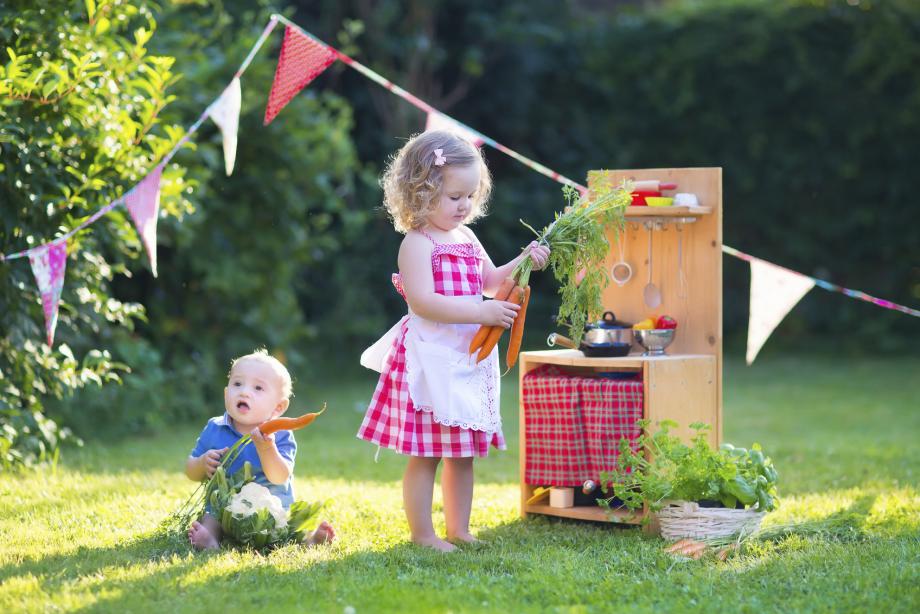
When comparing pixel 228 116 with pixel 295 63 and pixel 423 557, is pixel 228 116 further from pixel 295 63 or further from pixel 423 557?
pixel 423 557

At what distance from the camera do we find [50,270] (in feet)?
13.0

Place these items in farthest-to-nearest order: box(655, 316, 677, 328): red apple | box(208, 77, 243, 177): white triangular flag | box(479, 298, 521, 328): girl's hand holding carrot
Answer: box(208, 77, 243, 177): white triangular flag, box(655, 316, 677, 328): red apple, box(479, 298, 521, 328): girl's hand holding carrot

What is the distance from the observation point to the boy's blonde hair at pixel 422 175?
368 cm

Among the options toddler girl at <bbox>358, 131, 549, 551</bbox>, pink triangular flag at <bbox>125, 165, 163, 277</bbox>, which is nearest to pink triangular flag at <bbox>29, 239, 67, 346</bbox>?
pink triangular flag at <bbox>125, 165, 163, 277</bbox>

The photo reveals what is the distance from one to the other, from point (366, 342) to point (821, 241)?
14.0 feet

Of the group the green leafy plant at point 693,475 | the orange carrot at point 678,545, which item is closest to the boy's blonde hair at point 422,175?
the green leafy plant at point 693,475

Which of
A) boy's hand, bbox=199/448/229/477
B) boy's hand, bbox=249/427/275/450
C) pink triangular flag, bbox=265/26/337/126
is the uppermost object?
pink triangular flag, bbox=265/26/337/126

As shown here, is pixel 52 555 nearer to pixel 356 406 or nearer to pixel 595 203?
pixel 595 203

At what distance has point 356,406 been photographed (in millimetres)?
7816

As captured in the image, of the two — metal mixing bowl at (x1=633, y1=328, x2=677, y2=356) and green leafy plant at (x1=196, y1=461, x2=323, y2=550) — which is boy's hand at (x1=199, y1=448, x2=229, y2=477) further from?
metal mixing bowl at (x1=633, y1=328, x2=677, y2=356)

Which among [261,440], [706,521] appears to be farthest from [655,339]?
[261,440]

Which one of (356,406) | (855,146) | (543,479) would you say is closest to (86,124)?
(543,479)

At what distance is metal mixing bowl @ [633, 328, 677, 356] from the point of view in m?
4.07

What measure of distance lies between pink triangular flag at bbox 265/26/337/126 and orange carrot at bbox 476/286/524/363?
1512 mm
